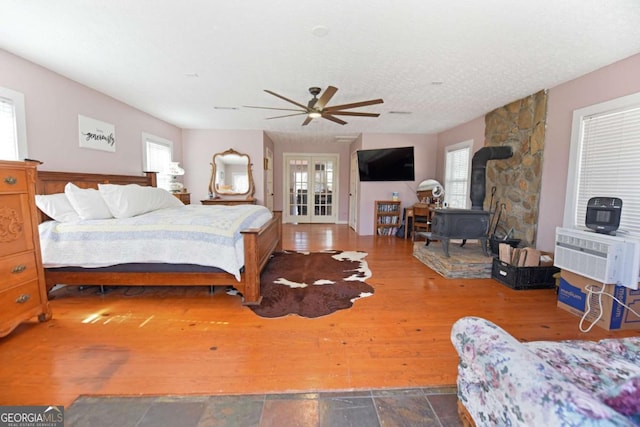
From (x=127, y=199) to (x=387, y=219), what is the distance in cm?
489

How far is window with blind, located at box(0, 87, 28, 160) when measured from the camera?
251cm

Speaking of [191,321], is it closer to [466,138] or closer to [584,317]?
[584,317]

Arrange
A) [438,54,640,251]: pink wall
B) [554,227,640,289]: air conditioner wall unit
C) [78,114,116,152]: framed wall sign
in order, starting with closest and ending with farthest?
[554,227,640,289]: air conditioner wall unit, [438,54,640,251]: pink wall, [78,114,116,152]: framed wall sign

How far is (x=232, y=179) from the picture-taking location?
5926 millimetres

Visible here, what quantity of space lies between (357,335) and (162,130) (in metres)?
5.09

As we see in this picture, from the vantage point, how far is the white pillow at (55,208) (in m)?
2.69

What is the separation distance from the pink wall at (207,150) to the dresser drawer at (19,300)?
3.94 m

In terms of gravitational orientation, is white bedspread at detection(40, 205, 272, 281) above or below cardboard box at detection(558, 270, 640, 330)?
above

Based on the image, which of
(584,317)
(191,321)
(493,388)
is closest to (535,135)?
(584,317)

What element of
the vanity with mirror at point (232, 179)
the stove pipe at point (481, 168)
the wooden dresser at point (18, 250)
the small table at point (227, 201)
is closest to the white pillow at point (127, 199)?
the wooden dresser at point (18, 250)

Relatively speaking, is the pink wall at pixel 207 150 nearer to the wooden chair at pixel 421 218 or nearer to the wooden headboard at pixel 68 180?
the wooden headboard at pixel 68 180

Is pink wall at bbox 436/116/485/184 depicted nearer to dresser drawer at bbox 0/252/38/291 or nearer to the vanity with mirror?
the vanity with mirror

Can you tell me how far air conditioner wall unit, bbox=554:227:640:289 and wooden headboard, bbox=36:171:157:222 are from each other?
513 centimetres

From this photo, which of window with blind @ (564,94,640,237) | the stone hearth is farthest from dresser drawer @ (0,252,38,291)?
window with blind @ (564,94,640,237)
